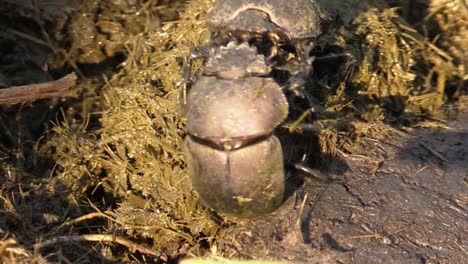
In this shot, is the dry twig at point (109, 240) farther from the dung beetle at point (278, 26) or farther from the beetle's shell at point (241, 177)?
the dung beetle at point (278, 26)

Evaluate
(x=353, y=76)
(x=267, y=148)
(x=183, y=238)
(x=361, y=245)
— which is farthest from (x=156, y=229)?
(x=353, y=76)

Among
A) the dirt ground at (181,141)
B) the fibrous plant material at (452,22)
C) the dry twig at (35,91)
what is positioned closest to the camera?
the dirt ground at (181,141)

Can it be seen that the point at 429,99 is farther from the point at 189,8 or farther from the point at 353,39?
the point at 189,8

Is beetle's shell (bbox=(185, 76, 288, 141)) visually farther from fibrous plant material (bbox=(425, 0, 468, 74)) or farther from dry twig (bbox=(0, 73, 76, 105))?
fibrous plant material (bbox=(425, 0, 468, 74))

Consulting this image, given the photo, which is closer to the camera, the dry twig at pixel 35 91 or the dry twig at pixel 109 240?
the dry twig at pixel 109 240

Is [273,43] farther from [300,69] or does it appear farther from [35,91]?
[35,91]

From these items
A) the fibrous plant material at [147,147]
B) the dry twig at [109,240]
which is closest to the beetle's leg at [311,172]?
the fibrous plant material at [147,147]

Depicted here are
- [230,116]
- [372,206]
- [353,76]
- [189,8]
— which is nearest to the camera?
[230,116]
